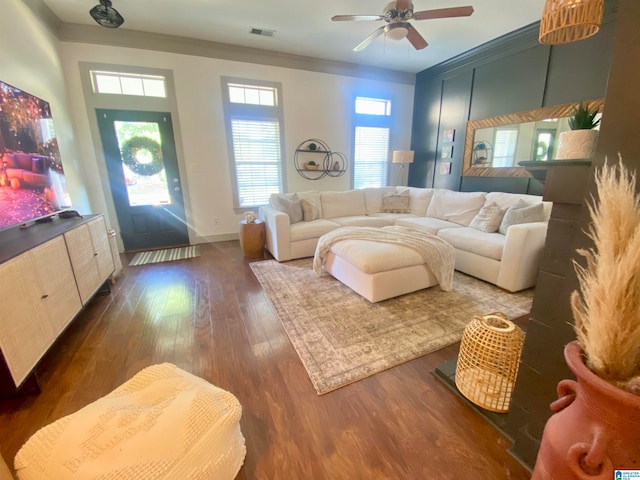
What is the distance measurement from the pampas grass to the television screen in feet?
10.2

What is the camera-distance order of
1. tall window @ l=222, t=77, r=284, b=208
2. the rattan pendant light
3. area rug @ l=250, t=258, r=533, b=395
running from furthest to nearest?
tall window @ l=222, t=77, r=284, b=208
area rug @ l=250, t=258, r=533, b=395
the rattan pendant light

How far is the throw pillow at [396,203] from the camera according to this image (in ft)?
15.0

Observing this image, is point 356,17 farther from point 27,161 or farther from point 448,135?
point 27,161

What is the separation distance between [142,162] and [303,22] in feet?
9.70

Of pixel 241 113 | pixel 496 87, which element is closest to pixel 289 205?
pixel 241 113

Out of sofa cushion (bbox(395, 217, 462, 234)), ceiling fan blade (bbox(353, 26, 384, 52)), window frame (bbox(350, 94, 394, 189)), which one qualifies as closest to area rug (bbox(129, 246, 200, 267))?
sofa cushion (bbox(395, 217, 462, 234))

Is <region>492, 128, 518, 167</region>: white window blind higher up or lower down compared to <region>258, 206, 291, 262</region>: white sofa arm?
higher up

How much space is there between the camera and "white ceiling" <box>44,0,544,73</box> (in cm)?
301

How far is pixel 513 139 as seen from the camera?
3.81 metres

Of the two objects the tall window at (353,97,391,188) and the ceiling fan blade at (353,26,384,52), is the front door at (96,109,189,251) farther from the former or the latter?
the tall window at (353,97,391,188)

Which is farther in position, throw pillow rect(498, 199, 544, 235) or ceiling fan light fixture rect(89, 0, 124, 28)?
throw pillow rect(498, 199, 544, 235)

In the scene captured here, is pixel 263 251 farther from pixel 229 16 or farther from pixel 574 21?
pixel 574 21

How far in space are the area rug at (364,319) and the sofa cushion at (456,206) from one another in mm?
1089

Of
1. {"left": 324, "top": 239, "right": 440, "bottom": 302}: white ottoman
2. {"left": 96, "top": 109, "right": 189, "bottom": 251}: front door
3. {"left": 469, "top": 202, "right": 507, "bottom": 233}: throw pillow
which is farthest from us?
{"left": 96, "top": 109, "right": 189, "bottom": 251}: front door
